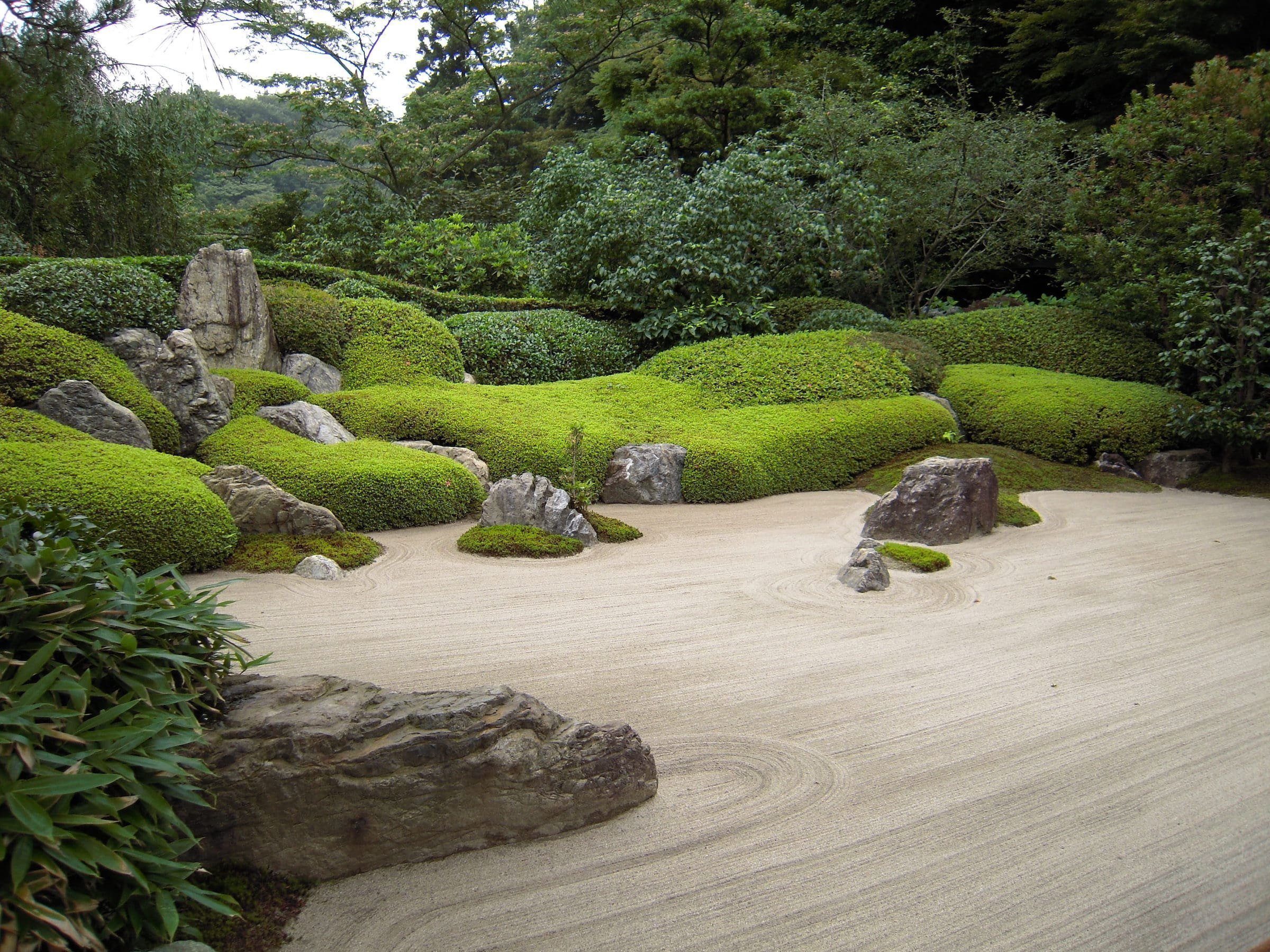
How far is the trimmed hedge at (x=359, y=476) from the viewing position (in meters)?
5.93

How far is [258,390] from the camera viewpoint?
752cm

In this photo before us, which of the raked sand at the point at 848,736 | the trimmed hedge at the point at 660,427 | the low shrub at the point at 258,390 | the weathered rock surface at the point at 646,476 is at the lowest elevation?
the raked sand at the point at 848,736

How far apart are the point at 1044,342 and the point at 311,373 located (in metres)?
8.80

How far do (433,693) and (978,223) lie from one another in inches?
485

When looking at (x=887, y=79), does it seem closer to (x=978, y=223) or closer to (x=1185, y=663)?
(x=978, y=223)

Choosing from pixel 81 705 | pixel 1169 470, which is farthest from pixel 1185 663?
pixel 1169 470

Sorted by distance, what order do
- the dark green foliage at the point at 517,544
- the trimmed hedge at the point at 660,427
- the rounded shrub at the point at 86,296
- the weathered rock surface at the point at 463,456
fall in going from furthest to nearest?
the trimmed hedge at the point at 660,427
the weathered rock surface at the point at 463,456
the rounded shrub at the point at 86,296
the dark green foliage at the point at 517,544

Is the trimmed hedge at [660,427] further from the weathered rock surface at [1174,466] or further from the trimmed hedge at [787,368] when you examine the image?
the weathered rock surface at [1174,466]

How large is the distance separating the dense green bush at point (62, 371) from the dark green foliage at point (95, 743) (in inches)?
193

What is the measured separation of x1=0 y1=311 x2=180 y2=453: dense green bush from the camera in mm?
5977

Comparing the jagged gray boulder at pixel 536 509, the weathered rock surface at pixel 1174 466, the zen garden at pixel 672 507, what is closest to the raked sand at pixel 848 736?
the zen garden at pixel 672 507

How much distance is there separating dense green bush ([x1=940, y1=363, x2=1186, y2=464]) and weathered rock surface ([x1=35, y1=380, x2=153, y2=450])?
8169 mm

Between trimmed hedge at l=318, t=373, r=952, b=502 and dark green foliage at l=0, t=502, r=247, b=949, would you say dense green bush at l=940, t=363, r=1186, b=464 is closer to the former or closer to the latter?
trimmed hedge at l=318, t=373, r=952, b=502

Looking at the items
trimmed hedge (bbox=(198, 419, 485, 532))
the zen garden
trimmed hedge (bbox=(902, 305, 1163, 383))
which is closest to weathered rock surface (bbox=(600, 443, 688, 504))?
the zen garden
